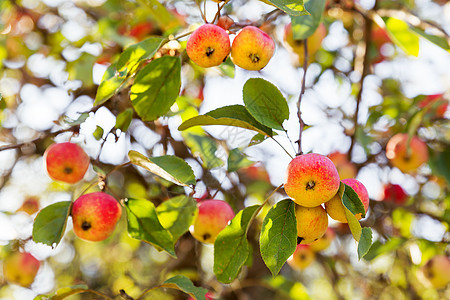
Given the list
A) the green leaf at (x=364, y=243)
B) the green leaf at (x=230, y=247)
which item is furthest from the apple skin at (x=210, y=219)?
the green leaf at (x=364, y=243)

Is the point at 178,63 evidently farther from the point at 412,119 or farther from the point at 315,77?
the point at 315,77

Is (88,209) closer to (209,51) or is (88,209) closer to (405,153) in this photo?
(209,51)

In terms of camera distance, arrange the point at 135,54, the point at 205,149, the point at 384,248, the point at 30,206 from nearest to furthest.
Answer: the point at 135,54, the point at 205,149, the point at 384,248, the point at 30,206

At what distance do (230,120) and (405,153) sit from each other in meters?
1.44

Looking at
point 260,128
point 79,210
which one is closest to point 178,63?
point 260,128

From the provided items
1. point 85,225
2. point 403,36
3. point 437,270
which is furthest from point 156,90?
point 437,270

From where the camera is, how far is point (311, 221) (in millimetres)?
1098

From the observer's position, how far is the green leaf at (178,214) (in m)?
1.46

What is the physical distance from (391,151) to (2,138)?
221 centimetres

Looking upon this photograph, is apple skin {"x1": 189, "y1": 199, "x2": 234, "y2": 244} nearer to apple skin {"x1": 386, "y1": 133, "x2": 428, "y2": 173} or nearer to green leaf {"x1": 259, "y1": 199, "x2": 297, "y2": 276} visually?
green leaf {"x1": 259, "y1": 199, "x2": 297, "y2": 276}

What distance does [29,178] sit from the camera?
3.34 meters

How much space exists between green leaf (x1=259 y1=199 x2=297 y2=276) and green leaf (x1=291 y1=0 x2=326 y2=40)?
63 centimetres

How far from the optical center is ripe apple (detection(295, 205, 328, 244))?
1097mm

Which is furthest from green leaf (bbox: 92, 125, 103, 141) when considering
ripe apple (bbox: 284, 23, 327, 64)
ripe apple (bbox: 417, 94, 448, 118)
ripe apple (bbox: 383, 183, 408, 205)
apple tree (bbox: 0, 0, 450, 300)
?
ripe apple (bbox: 383, 183, 408, 205)
